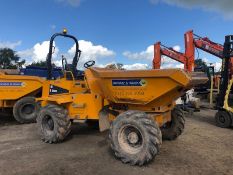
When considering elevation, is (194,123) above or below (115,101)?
below

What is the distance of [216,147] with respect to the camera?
6.55 m

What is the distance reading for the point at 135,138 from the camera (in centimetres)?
545

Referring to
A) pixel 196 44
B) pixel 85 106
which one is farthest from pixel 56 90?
pixel 196 44

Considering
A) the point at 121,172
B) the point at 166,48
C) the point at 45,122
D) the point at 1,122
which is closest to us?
the point at 121,172

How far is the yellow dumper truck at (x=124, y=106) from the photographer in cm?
514

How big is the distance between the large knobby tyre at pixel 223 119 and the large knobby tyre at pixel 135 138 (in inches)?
180

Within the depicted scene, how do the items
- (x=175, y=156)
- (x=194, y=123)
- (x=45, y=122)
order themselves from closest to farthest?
(x=175, y=156) → (x=45, y=122) → (x=194, y=123)

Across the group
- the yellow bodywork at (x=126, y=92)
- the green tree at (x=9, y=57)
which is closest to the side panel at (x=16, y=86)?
the yellow bodywork at (x=126, y=92)

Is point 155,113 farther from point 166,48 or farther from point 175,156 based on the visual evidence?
point 166,48

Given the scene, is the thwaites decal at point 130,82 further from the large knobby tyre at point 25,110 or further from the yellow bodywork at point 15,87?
the yellow bodywork at point 15,87

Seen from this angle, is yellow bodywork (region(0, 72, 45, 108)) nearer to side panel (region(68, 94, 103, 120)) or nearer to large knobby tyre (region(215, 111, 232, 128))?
side panel (region(68, 94, 103, 120))

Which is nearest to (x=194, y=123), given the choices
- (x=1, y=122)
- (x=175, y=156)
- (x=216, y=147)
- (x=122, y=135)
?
(x=216, y=147)

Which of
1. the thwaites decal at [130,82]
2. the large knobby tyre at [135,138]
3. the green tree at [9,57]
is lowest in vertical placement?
the large knobby tyre at [135,138]

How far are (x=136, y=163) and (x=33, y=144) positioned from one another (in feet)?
8.94
